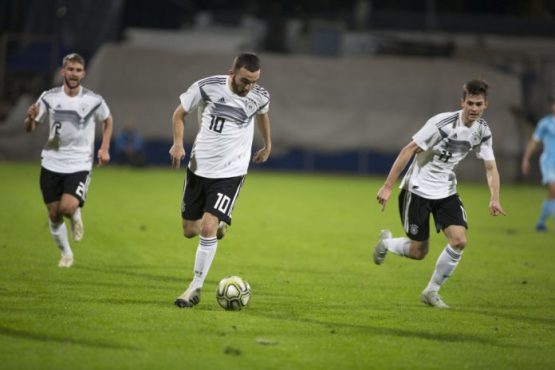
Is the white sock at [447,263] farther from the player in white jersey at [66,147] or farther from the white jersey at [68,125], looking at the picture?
the white jersey at [68,125]

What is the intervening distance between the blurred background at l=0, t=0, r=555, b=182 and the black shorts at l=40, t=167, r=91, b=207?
21.9 m

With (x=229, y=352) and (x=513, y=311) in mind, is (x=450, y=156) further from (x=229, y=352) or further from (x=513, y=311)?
(x=229, y=352)

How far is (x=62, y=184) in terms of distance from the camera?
1163 cm

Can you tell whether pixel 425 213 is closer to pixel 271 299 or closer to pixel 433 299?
pixel 433 299

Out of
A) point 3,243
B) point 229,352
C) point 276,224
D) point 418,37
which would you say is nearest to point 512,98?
point 418,37

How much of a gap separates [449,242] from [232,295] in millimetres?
2309

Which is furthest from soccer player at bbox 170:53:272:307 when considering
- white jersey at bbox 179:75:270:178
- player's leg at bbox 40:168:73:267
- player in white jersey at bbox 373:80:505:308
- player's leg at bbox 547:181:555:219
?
player's leg at bbox 547:181:555:219

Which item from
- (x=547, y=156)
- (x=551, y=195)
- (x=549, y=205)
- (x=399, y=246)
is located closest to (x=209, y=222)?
(x=399, y=246)

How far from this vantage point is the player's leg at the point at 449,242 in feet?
32.4

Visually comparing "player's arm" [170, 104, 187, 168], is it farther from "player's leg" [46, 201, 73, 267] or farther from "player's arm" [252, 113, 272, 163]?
"player's leg" [46, 201, 73, 267]

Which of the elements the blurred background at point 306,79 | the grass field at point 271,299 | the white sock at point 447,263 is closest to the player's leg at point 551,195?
the grass field at point 271,299

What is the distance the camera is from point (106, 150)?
1150 cm

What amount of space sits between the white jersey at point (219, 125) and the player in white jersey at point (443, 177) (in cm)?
150

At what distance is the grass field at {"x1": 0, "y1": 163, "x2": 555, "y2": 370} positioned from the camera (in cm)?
743
